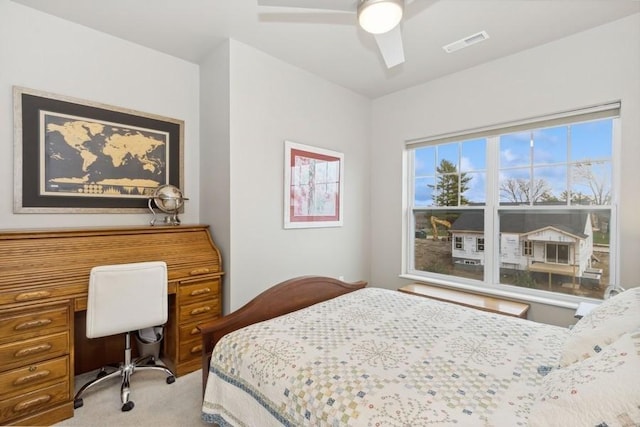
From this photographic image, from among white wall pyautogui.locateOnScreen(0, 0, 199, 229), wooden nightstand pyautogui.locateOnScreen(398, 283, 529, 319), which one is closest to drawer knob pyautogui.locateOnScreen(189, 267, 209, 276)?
white wall pyautogui.locateOnScreen(0, 0, 199, 229)

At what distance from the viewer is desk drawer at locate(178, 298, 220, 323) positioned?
7.83ft

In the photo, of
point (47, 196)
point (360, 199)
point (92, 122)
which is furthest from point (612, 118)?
point (47, 196)

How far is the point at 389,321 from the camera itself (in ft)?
5.90

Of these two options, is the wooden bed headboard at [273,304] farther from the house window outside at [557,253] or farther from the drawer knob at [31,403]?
the house window outside at [557,253]

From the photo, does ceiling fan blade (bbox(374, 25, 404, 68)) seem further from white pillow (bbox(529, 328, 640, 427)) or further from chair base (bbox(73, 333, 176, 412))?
chair base (bbox(73, 333, 176, 412))

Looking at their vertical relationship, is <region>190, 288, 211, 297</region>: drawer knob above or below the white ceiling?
below

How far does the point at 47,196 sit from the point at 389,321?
8.57 ft

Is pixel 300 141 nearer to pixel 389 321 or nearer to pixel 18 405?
pixel 389 321

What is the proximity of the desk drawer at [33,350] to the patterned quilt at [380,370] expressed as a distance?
109 centimetres

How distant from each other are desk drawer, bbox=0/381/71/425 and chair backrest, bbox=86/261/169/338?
0.38 m

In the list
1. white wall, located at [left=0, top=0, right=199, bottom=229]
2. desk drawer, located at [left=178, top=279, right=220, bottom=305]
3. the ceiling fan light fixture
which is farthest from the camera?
desk drawer, located at [left=178, top=279, right=220, bottom=305]

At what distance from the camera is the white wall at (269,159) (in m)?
2.62

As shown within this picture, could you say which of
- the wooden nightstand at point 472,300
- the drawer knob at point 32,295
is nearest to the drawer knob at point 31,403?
the drawer knob at point 32,295

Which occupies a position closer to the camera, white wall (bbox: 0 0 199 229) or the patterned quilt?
the patterned quilt
